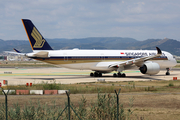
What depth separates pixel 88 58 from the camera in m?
44.2

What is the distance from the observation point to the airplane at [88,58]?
40438 mm

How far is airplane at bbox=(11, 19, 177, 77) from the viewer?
133 feet

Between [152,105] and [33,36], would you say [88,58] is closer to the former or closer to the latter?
[33,36]

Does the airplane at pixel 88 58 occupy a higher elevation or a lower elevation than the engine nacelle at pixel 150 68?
higher

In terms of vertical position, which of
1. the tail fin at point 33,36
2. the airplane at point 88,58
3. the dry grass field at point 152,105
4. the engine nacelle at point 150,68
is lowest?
the dry grass field at point 152,105

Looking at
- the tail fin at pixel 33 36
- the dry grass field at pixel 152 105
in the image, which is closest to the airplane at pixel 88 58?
the tail fin at pixel 33 36

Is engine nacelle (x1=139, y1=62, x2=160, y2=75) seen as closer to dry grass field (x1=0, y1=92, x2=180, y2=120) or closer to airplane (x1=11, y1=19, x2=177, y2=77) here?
airplane (x1=11, y1=19, x2=177, y2=77)

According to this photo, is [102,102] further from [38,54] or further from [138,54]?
[138,54]

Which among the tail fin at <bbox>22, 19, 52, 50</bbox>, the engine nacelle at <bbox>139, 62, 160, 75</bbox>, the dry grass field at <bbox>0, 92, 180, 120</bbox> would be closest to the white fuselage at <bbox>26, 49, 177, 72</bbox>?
the tail fin at <bbox>22, 19, 52, 50</bbox>

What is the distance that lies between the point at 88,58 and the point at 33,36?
32.4 feet

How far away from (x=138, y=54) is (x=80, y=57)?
1193 cm

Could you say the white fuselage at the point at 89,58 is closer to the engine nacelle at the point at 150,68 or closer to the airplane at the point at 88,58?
the airplane at the point at 88,58

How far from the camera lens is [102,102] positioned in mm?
13531

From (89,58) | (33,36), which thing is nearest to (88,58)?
(89,58)
